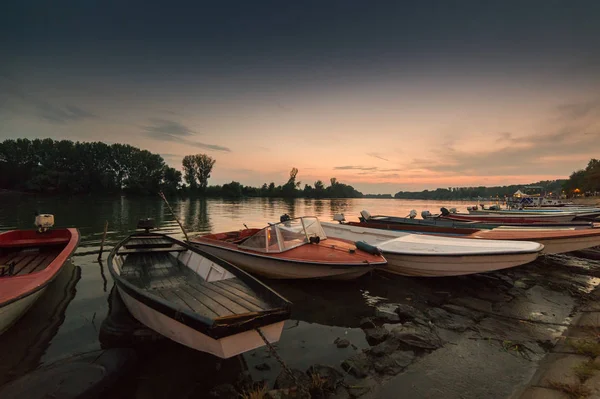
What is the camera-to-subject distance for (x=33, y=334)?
570 centimetres

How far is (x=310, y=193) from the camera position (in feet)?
479

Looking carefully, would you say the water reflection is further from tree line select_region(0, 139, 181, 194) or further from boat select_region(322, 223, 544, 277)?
tree line select_region(0, 139, 181, 194)

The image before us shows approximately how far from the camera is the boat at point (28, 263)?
4.92 metres

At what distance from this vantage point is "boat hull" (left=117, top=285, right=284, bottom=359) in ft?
12.4

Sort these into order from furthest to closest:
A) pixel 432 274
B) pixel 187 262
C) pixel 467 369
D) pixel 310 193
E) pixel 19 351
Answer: pixel 310 193 < pixel 432 274 < pixel 187 262 < pixel 19 351 < pixel 467 369

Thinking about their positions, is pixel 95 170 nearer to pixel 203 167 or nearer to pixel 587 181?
pixel 203 167

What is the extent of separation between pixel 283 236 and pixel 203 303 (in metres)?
4.35

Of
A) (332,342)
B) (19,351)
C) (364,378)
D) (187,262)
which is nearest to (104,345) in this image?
(19,351)

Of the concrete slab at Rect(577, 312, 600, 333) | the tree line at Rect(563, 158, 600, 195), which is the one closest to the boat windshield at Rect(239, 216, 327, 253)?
the concrete slab at Rect(577, 312, 600, 333)

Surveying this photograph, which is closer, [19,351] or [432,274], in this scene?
[19,351]

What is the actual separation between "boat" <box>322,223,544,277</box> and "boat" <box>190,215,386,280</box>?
3.94ft

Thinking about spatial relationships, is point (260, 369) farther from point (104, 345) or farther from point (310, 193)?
point (310, 193)

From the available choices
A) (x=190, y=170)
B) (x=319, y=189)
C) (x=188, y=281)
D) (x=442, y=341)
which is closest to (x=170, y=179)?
(x=190, y=170)

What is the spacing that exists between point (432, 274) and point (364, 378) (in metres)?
5.20
